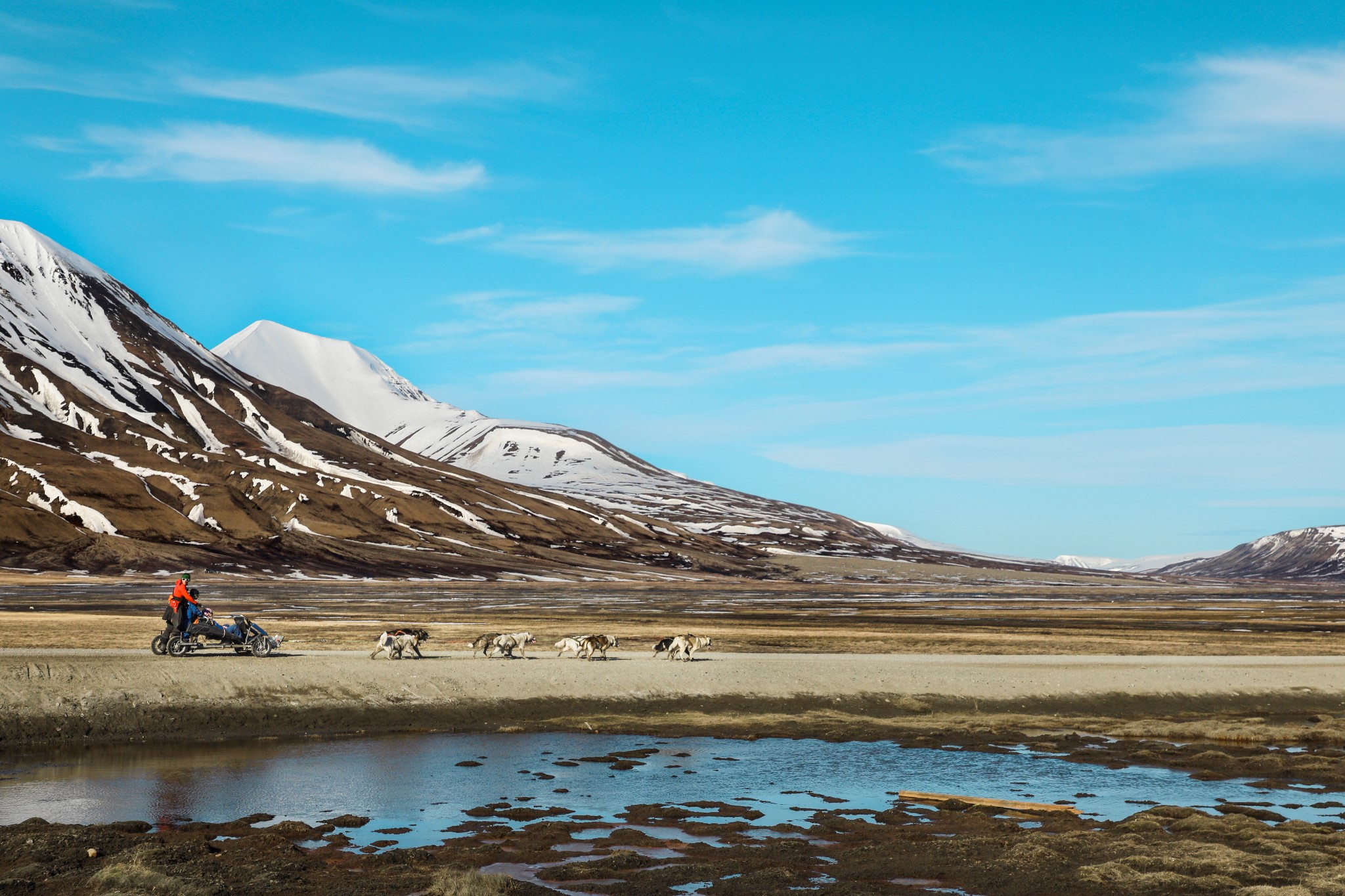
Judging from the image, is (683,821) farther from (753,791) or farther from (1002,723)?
(1002,723)

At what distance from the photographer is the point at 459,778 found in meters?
25.1

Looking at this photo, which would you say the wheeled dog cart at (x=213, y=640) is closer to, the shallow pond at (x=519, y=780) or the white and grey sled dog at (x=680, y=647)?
the shallow pond at (x=519, y=780)

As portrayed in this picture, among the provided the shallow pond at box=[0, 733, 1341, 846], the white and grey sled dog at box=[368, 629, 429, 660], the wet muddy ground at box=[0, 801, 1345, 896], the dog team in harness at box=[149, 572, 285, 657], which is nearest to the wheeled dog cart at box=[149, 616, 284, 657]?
the dog team in harness at box=[149, 572, 285, 657]

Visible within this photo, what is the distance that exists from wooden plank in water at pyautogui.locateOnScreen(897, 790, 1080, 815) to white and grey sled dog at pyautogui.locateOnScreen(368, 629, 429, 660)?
22047 millimetres

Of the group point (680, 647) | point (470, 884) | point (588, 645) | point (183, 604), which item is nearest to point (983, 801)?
point (470, 884)


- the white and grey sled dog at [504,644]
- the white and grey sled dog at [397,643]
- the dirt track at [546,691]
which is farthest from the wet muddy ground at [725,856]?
the white and grey sled dog at [504,644]

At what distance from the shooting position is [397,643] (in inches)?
1588

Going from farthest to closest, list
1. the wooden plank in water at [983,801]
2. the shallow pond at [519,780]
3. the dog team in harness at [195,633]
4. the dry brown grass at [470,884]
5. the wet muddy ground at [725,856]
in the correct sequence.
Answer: the dog team in harness at [195,633]
the shallow pond at [519,780]
the wooden plank in water at [983,801]
the wet muddy ground at [725,856]
the dry brown grass at [470,884]

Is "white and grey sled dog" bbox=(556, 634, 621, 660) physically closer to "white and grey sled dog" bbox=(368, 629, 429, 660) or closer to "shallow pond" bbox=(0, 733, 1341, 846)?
"white and grey sled dog" bbox=(368, 629, 429, 660)

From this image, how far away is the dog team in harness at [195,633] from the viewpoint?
36938mm

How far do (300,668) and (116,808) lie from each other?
14.5 metres

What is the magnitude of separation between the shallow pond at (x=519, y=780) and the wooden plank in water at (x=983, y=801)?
21.1 inches

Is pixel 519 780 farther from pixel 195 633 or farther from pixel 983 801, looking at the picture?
pixel 195 633

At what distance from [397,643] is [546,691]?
6898 mm
